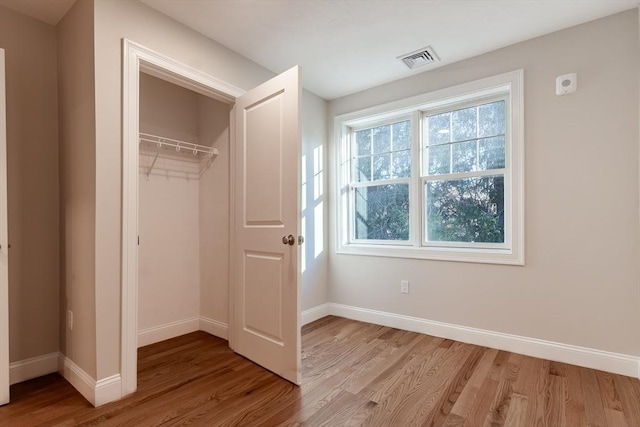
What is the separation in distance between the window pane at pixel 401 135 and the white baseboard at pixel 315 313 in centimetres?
188

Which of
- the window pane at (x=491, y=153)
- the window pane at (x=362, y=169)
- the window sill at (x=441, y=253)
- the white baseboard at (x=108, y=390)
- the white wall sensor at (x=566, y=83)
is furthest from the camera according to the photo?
the window pane at (x=362, y=169)

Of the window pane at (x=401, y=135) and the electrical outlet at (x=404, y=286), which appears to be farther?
the window pane at (x=401, y=135)

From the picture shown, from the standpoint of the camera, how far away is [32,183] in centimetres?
218

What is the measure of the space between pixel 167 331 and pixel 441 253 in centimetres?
257

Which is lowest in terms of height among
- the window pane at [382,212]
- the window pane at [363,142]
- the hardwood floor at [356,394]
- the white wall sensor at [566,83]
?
the hardwood floor at [356,394]

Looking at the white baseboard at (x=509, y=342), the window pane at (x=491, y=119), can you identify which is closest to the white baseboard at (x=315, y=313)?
the white baseboard at (x=509, y=342)

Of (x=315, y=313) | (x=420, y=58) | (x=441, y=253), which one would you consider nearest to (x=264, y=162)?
(x=420, y=58)

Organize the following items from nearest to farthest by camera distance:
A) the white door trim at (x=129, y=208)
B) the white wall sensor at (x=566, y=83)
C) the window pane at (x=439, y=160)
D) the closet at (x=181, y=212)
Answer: the white door trim at (x=129, y=208), the white wall sensor at (x=566, y=83), the closet at (x=181, y=212), the window pane at (x=439, y=160)

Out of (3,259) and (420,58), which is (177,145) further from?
(420,58)

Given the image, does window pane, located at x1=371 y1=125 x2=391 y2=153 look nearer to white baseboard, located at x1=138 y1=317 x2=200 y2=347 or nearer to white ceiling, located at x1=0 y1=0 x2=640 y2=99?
white ceiling, located at x1=0 y1=0 x2=640 y2=99

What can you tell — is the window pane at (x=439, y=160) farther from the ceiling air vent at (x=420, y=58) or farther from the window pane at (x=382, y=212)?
the ceiling air vent at (x=420, y=58)

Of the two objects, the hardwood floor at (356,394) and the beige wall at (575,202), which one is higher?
Answer: the beige wall at (575,202)

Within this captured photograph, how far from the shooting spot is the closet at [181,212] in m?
2.88

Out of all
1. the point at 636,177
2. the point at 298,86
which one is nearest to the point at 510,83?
the point at 636,177
